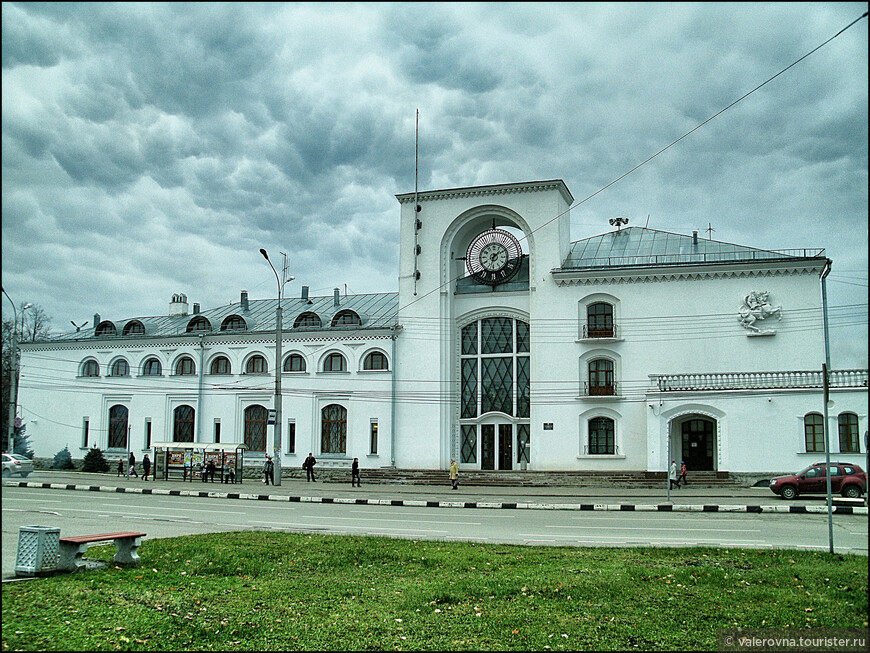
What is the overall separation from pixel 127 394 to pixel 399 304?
17.8m

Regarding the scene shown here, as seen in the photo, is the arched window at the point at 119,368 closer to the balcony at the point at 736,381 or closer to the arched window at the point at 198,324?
the arched window at the point at 198,324

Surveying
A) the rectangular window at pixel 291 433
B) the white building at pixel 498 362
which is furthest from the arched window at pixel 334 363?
the rectangular window at pixel 291 433

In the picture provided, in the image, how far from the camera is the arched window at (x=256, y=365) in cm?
4006

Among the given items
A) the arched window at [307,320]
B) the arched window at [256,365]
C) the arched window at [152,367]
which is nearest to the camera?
the arched window at [307,320]

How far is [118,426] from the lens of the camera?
1687 inches

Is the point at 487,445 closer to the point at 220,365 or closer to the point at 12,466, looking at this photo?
the point at 220,365

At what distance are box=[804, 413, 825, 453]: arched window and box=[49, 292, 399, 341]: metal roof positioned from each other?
65.8 ft

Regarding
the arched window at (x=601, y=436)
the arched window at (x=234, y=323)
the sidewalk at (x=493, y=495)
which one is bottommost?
the sidewalk at (x=493, y=495)

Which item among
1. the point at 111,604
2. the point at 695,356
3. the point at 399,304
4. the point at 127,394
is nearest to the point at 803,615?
the point at 111,604

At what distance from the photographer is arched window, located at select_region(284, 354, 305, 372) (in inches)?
1560

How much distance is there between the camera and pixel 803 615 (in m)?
6.58

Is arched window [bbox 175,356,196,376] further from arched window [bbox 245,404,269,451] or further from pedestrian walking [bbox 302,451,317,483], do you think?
pedestrian walking [bbox 302,451,317,483]

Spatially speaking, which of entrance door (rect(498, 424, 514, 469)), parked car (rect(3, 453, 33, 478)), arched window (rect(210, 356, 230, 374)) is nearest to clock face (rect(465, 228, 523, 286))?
entrance door (rect(498, 424, 514, 469))

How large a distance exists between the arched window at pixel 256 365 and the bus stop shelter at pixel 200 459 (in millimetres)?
5788
